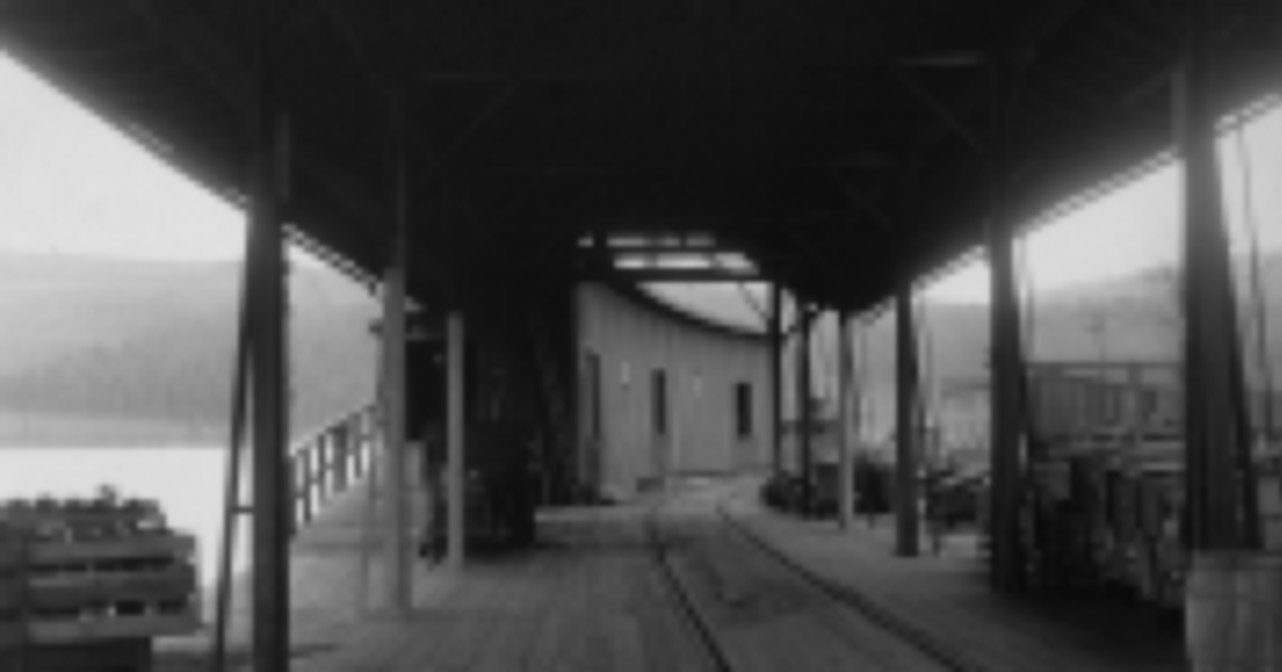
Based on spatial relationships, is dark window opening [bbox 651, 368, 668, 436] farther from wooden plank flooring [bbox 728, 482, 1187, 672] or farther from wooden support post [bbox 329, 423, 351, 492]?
wooden plank flooring [bbox 728, 482, 1187, 672]

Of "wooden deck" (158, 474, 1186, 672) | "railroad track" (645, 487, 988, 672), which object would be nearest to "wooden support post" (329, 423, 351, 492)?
"wooden deck" (158, 474, 1186, 672)

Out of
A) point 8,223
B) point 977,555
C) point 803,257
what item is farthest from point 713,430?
point 8,223

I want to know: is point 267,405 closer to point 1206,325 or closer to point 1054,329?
point 1206,325

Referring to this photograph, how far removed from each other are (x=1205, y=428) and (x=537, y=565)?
11.6m

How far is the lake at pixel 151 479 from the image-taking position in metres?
30.9

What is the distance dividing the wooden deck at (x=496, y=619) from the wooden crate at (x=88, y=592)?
1703mm

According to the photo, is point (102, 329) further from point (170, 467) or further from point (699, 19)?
point (699, 19)

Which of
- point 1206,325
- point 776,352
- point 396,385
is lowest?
point 396,385

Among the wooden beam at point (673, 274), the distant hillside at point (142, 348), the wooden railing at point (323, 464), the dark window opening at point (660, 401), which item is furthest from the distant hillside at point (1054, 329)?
the wooden railing at point (323, 464)

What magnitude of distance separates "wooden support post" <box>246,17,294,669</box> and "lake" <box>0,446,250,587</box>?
26.2 ft

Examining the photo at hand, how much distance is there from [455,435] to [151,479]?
42706 mm

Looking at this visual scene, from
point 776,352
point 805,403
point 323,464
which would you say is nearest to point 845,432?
point 805,403

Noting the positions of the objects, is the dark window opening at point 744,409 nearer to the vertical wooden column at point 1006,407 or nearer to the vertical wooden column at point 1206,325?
the vertical wooden column at point 1006,407

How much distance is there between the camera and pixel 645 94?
16.0 metres
